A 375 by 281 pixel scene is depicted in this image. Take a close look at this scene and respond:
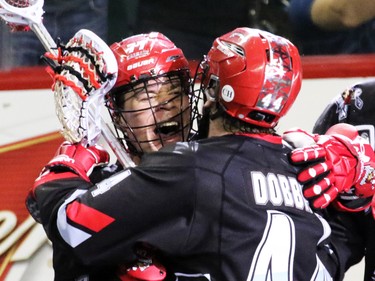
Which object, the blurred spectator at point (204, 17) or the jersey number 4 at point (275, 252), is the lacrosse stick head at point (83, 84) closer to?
the jersey number 4 at point (275, 252)

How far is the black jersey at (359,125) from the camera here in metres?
2.04

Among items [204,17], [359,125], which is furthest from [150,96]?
[204,17]

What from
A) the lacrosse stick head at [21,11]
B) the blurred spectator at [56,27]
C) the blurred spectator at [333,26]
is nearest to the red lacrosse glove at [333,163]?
the lacrosse stick head at [21,11]

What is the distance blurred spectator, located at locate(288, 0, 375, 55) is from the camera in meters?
2.78

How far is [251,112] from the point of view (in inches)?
70.4

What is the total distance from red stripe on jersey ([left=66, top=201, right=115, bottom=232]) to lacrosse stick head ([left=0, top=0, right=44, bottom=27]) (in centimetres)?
46

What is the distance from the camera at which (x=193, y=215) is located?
1699 mm

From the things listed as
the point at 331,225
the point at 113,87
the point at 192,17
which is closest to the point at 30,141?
the point at 192,17

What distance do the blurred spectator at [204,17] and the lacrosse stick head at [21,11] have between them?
93 cm

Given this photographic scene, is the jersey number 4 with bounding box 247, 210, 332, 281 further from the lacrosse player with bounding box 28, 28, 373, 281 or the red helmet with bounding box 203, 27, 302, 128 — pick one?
the red helmet with bounding box 203, 27, 302, 128

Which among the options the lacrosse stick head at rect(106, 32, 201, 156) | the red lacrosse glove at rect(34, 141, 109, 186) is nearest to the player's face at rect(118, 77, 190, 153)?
the lacrosse stick head at rect(106, 32, 201, 156)

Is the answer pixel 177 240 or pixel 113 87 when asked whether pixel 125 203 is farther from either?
pixel 113 87

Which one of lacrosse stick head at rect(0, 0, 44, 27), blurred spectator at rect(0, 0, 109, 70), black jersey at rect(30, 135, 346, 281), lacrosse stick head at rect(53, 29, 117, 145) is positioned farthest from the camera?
blurred spectator at rect(0, 0, 109, 70)

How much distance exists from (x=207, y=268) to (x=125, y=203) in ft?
0.60
